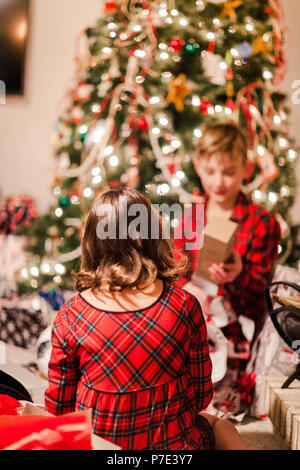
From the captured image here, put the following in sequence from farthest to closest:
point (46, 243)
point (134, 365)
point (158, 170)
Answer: point (46, 243) → point (158, 170) → point (134, 365)

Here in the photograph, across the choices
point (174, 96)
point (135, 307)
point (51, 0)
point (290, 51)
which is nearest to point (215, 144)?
point (174, 96)

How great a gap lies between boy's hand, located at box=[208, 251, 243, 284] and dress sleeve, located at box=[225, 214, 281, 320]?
12cm

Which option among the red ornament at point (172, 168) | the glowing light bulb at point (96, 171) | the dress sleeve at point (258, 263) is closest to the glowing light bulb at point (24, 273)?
the glowing light bulb at point (96, 171)

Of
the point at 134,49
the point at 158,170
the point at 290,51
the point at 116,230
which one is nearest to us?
the point at 116,230

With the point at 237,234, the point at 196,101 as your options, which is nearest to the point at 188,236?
the point at 237,234

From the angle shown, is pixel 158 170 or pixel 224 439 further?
pixel 158 170

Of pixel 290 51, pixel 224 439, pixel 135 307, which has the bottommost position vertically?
pixel 224 439

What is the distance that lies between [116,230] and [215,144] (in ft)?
3.78

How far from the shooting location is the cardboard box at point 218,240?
6.46 feet

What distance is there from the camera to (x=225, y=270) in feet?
7.04

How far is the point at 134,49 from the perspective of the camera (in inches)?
106

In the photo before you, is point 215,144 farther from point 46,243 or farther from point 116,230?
point 46,243

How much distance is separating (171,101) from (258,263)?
3.70ft

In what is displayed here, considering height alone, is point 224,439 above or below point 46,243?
below
